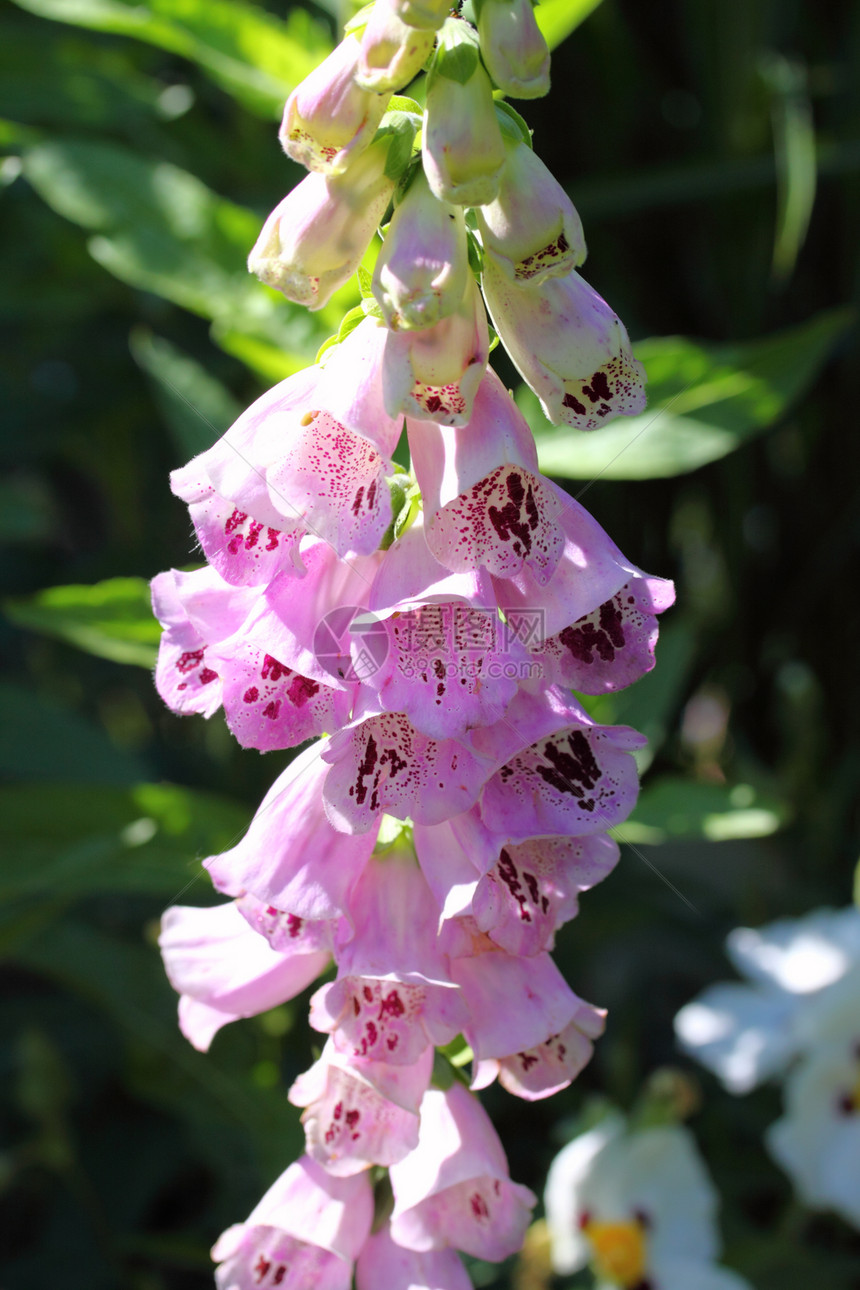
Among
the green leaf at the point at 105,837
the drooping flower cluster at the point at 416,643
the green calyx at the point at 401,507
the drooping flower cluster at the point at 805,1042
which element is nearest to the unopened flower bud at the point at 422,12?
the drooping flower cluster at the point at 416,643

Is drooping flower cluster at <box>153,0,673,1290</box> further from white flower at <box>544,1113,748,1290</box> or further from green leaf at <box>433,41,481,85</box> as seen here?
white flower at <box>544,1113,748,1290</box>

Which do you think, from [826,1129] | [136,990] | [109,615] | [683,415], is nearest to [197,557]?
[136,990]

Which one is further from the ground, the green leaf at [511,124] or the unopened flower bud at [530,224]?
the green leaf at [511,124]

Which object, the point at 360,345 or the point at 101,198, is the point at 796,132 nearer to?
the point at 101,198

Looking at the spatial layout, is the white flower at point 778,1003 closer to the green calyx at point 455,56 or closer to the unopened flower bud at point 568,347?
the unopened flower bud at point 568,347

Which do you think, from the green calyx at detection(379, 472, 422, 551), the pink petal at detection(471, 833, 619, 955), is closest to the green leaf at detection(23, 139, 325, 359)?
the green calyx at detection(379, 472, 422, 551)
